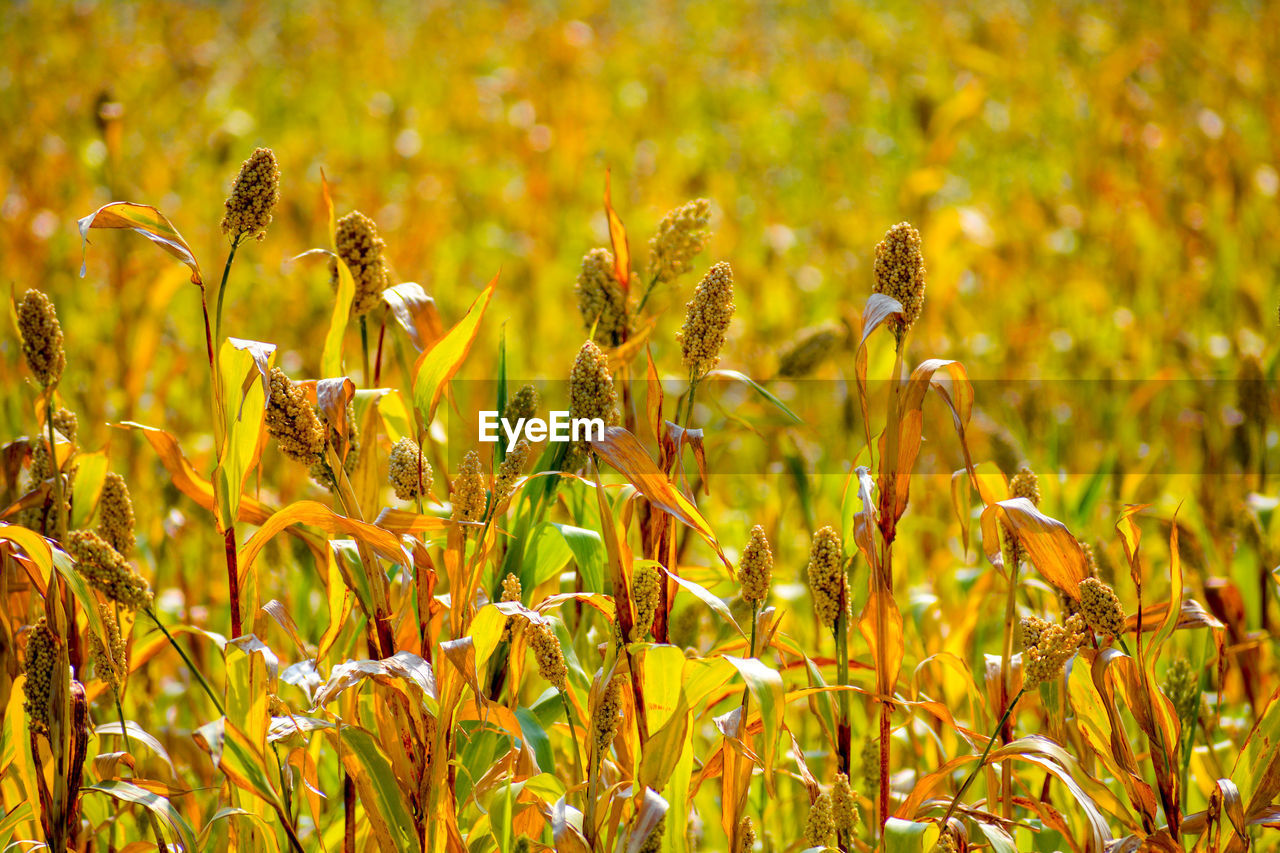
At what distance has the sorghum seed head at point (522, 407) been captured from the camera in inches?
42.0

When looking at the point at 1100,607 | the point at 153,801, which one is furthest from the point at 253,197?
the point at 1100,607

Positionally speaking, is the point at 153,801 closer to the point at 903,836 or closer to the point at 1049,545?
the point at 903,836

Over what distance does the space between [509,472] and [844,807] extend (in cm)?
44

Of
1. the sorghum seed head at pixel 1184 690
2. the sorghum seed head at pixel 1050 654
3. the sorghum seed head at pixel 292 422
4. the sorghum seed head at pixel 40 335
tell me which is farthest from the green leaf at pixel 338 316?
the sorghum seed head at pixel 1184 690

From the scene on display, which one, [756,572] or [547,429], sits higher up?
[547,429]

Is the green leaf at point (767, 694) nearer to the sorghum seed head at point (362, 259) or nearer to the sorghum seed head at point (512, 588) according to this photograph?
the sorghum seed head at point (512, 588)

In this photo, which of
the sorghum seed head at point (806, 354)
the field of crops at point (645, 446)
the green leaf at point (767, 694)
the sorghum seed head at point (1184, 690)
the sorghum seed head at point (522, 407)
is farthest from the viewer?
the sorghum seed head at point (806, 354)

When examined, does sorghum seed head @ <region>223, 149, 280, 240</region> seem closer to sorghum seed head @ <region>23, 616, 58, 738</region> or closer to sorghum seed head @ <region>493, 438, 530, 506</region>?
sorghum seed head @ <region>493, 438, 530, 506</region>

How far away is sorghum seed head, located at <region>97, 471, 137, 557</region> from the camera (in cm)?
111

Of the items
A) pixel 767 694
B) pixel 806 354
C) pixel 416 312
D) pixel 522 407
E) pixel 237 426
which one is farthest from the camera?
pixel 806 354

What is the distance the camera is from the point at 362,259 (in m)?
1.14

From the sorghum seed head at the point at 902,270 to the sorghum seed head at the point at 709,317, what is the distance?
145mm

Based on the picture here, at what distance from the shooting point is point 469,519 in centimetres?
94

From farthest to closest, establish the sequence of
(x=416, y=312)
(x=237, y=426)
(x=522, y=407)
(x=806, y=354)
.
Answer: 1. (x=806, y=354)
2. (x=416, y=312)
3. (x=522, y=407)
4. (x=237, y=426)
